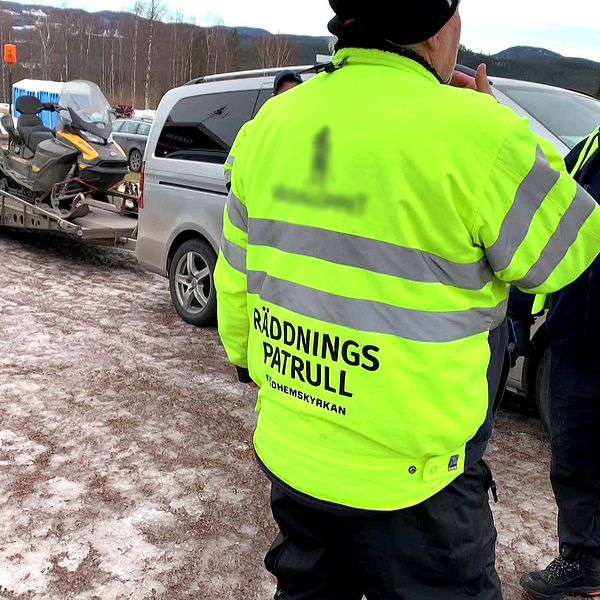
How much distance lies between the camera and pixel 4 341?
15.6 ft

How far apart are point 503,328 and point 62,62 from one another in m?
60.8

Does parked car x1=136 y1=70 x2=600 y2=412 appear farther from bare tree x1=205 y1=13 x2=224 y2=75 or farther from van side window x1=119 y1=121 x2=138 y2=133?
bare tree x1=205 y1=13 x2=224 y2=75

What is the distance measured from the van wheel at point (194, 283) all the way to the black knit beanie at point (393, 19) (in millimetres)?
4013

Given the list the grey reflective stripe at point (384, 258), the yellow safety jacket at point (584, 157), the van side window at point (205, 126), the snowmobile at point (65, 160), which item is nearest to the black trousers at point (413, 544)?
the grey reflective stripe at point (384, 258)

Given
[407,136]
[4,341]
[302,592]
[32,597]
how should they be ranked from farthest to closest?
[4,341] → [32,597] → [302,592] → [407,136]

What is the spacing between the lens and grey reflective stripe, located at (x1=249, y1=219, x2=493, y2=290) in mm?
1189

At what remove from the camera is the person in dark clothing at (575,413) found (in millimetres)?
2111

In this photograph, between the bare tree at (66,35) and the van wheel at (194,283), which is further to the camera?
the bare tree at (66,35)

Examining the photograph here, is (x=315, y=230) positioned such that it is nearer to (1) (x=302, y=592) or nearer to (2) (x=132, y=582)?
(1) (x=302, y=592)

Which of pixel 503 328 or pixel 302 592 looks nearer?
pixel 503 328

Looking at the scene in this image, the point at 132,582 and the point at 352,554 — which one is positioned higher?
the point at 352,554

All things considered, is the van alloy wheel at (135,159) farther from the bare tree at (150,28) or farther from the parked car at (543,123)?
the bare tree at (150,28)

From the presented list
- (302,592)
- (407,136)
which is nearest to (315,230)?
(407,136)

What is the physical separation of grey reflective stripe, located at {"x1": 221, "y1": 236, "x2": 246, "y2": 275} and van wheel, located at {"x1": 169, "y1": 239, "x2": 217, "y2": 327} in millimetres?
3671
